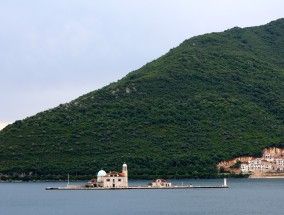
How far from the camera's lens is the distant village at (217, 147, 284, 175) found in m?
185

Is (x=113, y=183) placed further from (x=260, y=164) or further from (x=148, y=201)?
(x=260, y=164)

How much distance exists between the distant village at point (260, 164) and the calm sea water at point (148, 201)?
21.9m

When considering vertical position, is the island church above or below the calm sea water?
above

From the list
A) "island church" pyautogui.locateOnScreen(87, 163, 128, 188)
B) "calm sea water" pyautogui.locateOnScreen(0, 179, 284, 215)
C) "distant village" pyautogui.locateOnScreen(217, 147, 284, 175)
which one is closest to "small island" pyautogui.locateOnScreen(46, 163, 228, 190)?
"island church" pyautogui.locateOnScreen(87, 163, 128, 188)

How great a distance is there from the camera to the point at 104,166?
577ft

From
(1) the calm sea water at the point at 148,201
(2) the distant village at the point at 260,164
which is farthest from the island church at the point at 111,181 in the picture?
(2) the distant village at the point at 260,164

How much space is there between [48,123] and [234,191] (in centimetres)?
6040

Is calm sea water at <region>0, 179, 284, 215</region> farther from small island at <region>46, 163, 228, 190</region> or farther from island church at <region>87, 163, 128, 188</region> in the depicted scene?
island church at <region>87, 163, 128, 188</region>

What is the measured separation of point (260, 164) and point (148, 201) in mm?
66170

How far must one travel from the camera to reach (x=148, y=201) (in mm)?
125938

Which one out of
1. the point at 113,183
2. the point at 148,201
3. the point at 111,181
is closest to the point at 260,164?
the point at 113,183

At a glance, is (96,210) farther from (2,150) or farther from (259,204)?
(2,150)

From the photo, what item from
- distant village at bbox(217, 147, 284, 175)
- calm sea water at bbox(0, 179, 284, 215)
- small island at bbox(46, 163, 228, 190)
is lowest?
calm sea water at bbox(0, 179, 284, 215)

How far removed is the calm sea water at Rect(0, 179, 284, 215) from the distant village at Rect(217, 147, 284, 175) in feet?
71.8
